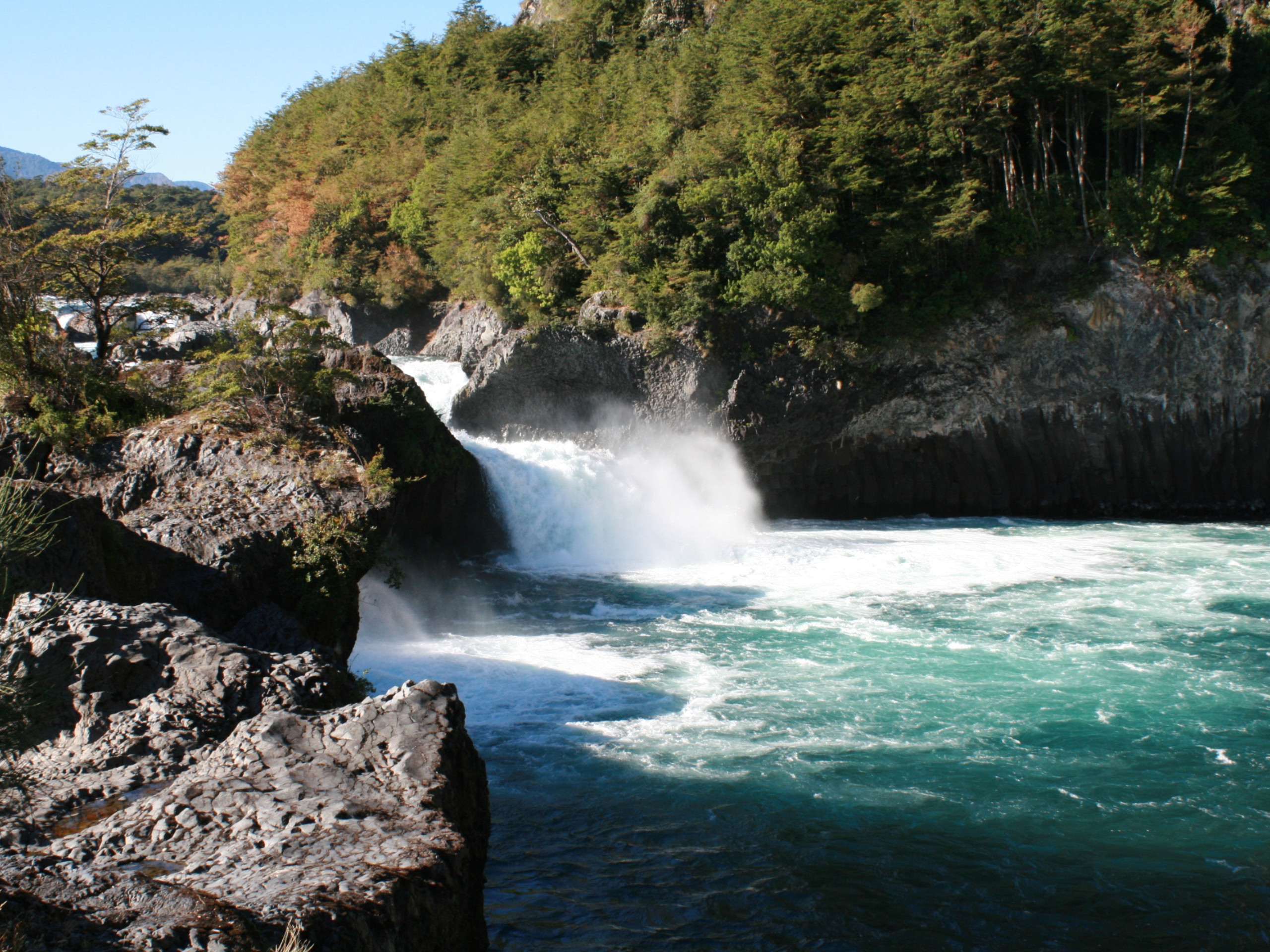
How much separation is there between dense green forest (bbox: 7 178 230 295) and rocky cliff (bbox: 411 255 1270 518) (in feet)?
53.7

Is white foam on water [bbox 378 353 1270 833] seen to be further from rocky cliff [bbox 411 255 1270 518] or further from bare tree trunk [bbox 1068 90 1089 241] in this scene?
bare tree trunk [bbox 1068 90 1089 241]

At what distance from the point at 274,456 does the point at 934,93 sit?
1951 centimetres

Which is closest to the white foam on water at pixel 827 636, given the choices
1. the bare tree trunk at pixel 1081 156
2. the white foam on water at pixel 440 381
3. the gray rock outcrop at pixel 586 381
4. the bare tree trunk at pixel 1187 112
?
the gray rock outcrop at pixel 586 381

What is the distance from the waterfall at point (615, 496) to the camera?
21.1m

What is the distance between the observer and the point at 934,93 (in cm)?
2386

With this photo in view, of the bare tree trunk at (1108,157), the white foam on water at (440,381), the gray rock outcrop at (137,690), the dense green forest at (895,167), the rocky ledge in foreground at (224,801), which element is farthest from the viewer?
the white foam on water at (440,381)

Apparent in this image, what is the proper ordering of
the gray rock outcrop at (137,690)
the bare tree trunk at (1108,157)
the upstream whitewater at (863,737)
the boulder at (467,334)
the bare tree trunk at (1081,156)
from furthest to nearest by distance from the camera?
the boulder at (467,334)
the bare tree trunk at (1081,156)
the bare tree trunk at (1108,157)
the upstream whitewater at (863,737)
the gray rock outcrop at (137,690)

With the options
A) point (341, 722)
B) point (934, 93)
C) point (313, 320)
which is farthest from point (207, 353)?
point (934, 93)

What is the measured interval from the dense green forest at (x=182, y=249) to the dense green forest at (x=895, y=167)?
50.7 feet

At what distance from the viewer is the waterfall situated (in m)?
21.1

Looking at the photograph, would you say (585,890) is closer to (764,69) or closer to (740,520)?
(740,520)

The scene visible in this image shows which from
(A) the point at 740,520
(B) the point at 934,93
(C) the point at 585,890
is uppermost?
(B) the point at 934,93

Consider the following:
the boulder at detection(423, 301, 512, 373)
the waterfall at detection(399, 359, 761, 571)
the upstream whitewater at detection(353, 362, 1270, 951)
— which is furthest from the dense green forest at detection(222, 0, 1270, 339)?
the upstream whitewater at detection(353, 362, 1270, 951)

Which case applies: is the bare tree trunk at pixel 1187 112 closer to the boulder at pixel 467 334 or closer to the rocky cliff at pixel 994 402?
the rocky cliff at pixel 994 402
